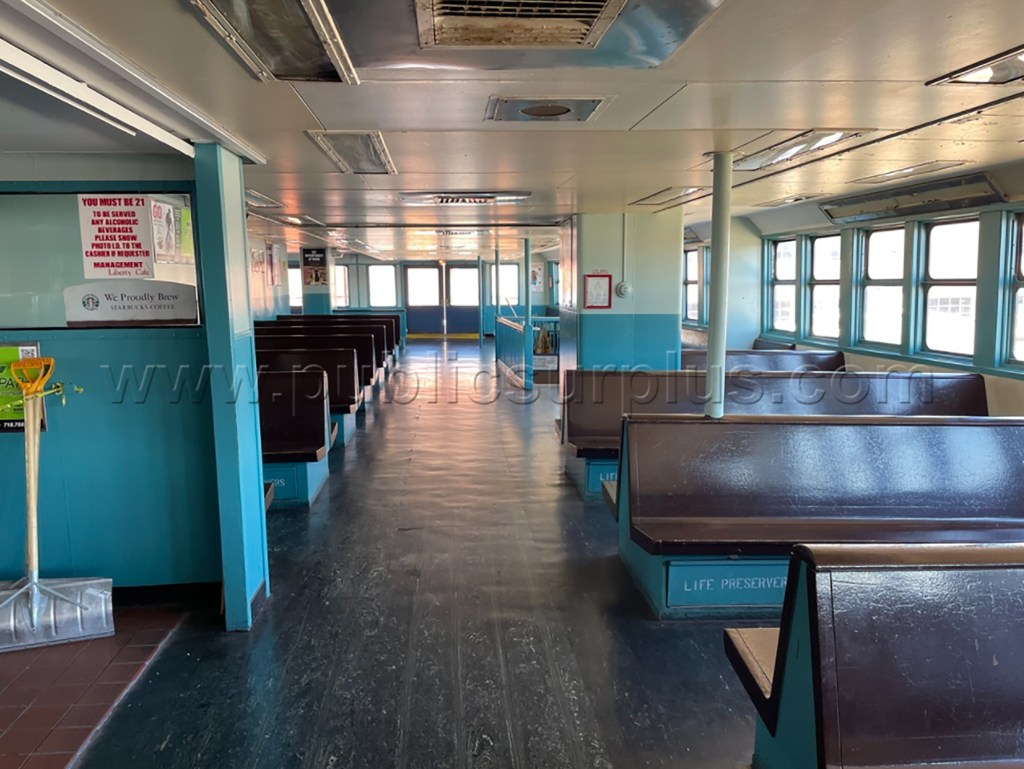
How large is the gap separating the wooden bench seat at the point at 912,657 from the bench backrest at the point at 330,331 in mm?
6657

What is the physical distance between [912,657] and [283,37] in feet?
6.58

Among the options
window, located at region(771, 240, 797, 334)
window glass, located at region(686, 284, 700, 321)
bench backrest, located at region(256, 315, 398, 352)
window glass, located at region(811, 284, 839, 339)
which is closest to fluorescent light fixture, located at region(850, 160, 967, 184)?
window glass, located at region(811, 284, 839, 339)

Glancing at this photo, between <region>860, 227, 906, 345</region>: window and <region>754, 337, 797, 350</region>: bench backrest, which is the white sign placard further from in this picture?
<region>754, 337, 797, 350</region>: bench backrest

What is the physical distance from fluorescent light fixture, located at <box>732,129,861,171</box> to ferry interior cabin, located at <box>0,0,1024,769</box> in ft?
0.20

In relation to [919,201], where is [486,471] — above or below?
below

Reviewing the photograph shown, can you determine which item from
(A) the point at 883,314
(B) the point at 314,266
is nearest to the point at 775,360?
(A) the point at 883,314

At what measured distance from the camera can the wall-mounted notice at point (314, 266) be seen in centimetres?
1220

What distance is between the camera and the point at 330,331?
8.19m

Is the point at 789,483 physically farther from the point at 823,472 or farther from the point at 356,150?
the point at 356,150

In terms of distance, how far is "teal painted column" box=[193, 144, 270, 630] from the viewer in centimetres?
280

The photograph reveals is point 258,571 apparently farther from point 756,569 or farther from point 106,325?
point 756,569

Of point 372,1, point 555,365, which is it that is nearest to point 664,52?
point 372,1

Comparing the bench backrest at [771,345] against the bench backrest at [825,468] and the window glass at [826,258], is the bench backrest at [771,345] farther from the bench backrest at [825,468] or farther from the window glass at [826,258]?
the bench backrest at [825,468]

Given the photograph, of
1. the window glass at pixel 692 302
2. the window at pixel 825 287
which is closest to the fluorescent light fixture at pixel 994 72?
the window at pixel 825 287
